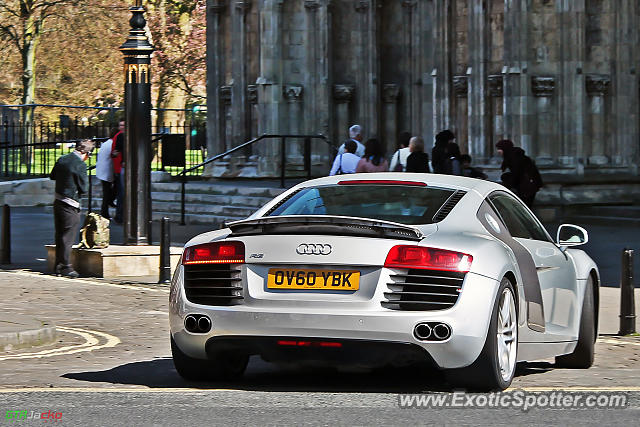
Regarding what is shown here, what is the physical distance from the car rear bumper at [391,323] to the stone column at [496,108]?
18.0 meters

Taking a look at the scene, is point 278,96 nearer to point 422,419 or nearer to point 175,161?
point 175,161

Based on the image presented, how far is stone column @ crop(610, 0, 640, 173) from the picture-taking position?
85.1 feet

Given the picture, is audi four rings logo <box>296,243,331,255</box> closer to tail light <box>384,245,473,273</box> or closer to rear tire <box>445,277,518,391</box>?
tail light <box>384,245,473,273</box>

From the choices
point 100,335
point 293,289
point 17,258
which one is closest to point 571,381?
point 293,289

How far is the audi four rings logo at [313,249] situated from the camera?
8258 mm

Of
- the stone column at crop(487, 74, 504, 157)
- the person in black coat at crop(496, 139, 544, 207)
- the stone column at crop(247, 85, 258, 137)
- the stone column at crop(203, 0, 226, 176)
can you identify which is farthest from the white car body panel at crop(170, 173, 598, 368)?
the stone column at crop(203, 0, 226, 176)

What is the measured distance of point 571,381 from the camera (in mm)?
9336

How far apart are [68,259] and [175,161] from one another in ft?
45.9

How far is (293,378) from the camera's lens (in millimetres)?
9305

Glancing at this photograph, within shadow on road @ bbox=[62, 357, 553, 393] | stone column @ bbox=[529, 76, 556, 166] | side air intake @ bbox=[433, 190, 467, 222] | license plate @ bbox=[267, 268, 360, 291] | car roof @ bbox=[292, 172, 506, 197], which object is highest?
stone column @ bbox=[529, 76, 556, 166]

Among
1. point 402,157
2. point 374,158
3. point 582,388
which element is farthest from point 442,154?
point 582,388

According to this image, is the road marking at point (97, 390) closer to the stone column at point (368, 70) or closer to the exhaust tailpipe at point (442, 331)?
the exhaust tailpipe at point (442, 331)

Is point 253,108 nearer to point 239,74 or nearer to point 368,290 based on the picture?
point 239,74

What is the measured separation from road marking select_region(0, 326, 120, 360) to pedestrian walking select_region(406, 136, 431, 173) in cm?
754
